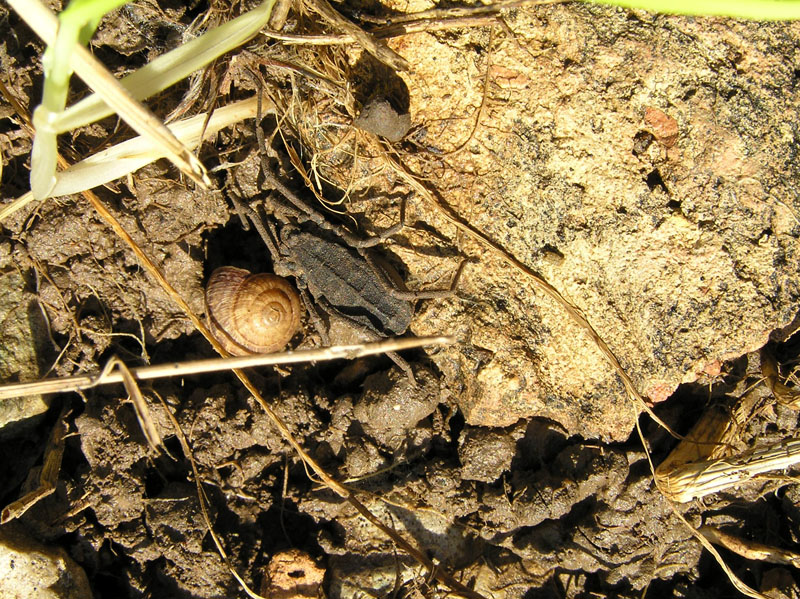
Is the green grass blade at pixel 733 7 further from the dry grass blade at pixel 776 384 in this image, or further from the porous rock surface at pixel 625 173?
the dry grass blade at pixel 776 384

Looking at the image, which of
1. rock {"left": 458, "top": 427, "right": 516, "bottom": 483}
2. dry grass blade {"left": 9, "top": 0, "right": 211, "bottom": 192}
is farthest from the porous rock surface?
dry grass blade {"left": 9, "top": 0, "right": 211, "bottom": 192}

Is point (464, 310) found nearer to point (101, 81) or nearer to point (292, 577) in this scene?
point (292, 577)

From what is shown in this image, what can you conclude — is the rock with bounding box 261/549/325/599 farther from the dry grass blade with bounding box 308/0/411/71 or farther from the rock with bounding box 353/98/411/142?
the dry grass blade with bounding box 308/0/411/71

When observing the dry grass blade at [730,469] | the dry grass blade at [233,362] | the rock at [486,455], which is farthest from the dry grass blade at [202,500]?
the dry grass blade at [730,469]

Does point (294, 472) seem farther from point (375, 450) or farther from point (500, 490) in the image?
point (500, 490)

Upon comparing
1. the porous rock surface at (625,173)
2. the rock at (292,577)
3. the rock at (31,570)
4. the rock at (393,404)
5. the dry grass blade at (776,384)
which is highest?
the porous rock surface at (625,173)

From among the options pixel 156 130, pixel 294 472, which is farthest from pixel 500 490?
pixel 156 130

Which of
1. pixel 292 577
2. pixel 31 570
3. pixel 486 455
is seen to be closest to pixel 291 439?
pixel 292 577
